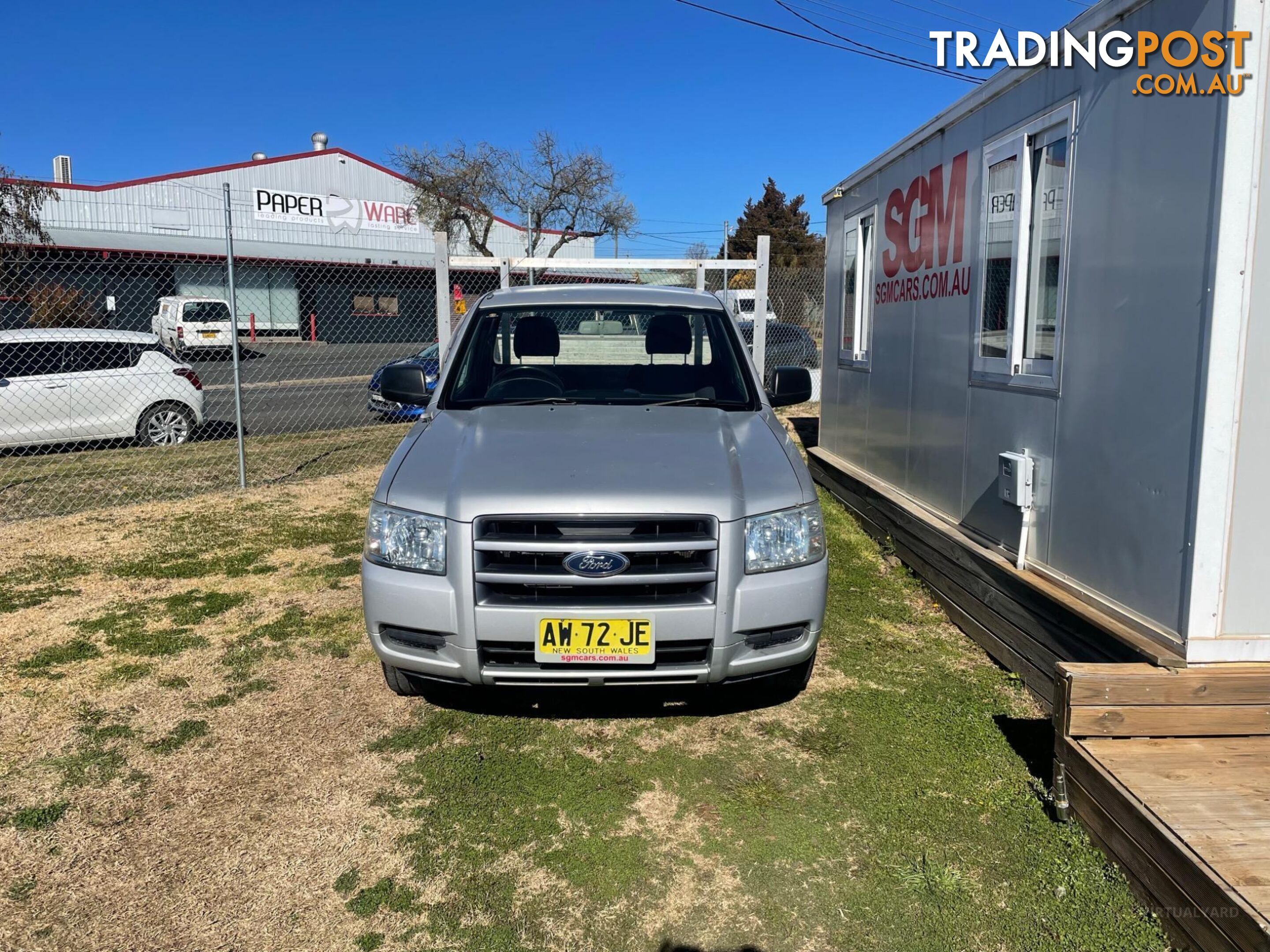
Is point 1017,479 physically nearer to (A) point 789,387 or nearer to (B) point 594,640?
(A) point 789,387

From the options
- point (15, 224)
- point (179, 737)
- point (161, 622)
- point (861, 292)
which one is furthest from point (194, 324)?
point (179, 737)

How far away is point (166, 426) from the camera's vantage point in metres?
11.5

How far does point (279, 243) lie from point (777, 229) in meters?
37.6

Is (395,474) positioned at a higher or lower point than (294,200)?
lower

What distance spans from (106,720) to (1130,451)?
432cm

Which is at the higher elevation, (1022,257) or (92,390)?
(1022,257)

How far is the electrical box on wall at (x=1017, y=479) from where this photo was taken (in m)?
4.33

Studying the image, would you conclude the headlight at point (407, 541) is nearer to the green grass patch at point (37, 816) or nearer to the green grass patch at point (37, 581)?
the green grass patch at point (37, 816)

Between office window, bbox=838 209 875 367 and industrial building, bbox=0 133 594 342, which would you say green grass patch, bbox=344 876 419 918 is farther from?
industrial building, bbox=0 133 594 342

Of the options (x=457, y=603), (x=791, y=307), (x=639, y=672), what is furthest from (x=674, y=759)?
(x=791, y=307)

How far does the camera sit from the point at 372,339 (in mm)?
35875

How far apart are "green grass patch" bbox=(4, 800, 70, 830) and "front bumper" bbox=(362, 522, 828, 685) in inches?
47.2

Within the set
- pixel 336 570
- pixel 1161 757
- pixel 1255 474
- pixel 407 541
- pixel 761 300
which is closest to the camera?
pixel 1161 757

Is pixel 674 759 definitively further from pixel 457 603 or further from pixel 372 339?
pixel 372 339
